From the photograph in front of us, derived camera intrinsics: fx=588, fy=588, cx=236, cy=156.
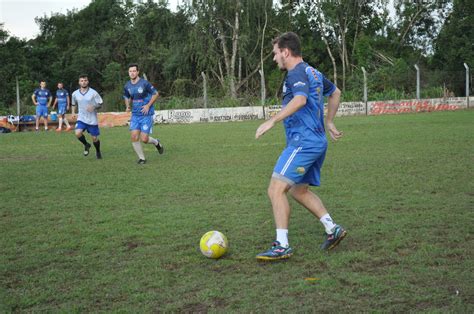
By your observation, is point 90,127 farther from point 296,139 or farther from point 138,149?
point 296,139

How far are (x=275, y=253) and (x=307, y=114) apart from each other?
47.5 inches

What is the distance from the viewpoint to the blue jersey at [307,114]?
4.91 metres

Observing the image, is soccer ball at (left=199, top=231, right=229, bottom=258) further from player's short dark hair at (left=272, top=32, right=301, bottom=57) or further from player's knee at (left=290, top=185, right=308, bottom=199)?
player's short dark hair at (left=272, top=32, right=301, bottom=57)

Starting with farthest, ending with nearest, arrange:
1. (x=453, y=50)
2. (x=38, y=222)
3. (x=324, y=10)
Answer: (x=324, y=10) < (x=453, y=50) < (x=38, y=222)

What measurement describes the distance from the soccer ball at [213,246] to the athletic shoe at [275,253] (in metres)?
0.33

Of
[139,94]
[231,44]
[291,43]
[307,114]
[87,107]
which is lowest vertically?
[307,114]

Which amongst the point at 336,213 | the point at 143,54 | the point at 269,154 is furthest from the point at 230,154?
the point at 143,54

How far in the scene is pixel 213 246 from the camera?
190 inches

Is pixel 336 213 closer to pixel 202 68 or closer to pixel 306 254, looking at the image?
pixel 306 254

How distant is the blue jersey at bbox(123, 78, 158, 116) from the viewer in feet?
40.1

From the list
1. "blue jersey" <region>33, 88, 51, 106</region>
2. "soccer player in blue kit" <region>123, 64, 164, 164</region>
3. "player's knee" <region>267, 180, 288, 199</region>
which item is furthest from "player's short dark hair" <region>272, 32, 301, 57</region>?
"blue jersey" <region>33, 88, 51, 106</region>

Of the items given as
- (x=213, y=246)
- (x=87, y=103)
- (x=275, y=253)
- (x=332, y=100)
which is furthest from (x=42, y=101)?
(x=275, y=253)

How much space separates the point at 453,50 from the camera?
152 feet

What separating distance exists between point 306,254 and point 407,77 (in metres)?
34.0
